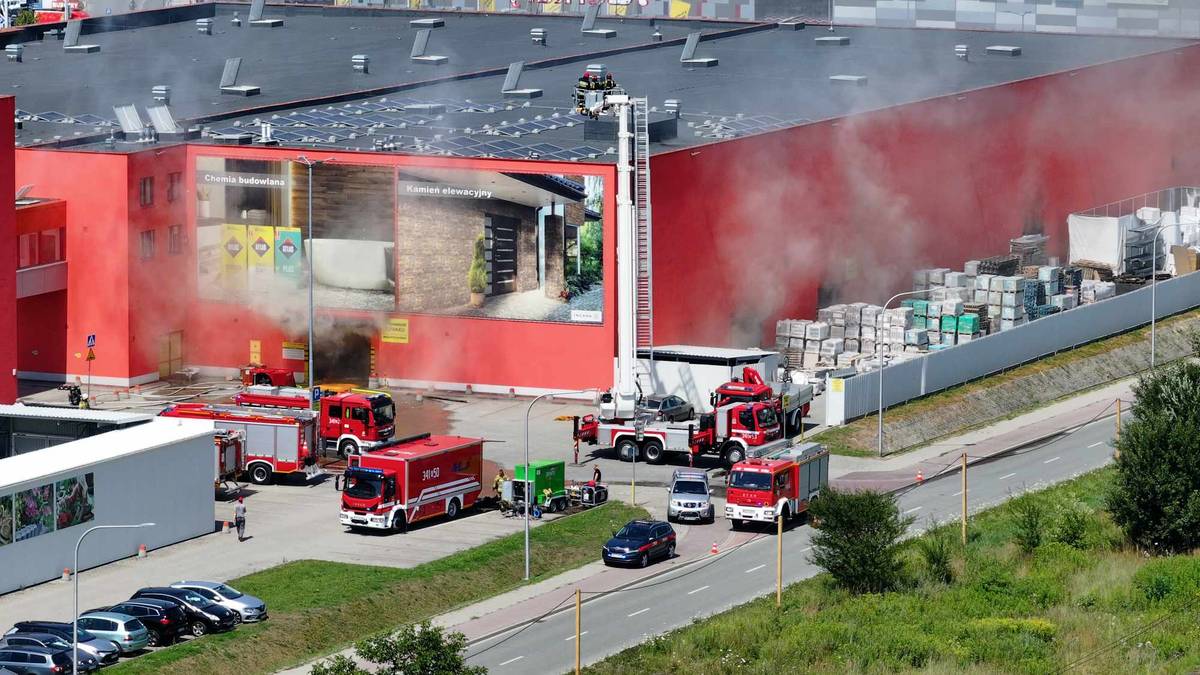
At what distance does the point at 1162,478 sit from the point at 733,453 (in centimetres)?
1520

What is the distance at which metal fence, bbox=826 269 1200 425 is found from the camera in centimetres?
7318

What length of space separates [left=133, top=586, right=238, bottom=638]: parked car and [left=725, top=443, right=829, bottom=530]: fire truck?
1543cm

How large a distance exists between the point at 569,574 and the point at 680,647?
29.6 ft

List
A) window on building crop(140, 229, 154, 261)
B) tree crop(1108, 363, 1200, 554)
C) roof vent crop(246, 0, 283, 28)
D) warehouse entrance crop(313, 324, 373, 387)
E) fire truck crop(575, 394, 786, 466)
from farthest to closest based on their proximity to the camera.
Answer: roof vent crop(246, 0, 283, 28)
window on building crop(140, 229, 154, 261)
warehouse entrance crop(313, 324, 373, 387)
fire truck crop(575, 394, 786, 466)
tree crop(1108, 363, 1200, 554)

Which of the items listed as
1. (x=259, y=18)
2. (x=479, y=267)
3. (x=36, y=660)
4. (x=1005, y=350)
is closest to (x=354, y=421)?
(x=479, y=267)

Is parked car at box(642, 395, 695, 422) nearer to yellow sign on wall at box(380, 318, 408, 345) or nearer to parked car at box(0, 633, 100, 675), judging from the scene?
yellow sign on wall at box(380, 318, 408, 345)

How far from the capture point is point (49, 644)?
4734 centimetres

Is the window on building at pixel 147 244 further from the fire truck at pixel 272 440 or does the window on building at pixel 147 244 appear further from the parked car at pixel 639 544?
the parked car at pixel 639 544

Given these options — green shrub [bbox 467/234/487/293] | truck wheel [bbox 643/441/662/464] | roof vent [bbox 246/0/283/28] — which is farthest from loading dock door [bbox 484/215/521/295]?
roof vent [bbox 246/0/283/28]

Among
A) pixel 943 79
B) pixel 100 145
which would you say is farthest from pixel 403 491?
pixel 943 79

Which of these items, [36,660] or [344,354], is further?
[344,354]

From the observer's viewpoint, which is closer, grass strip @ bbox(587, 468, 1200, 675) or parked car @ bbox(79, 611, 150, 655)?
grass strip @ bbox(587, 468, 1200, 675)

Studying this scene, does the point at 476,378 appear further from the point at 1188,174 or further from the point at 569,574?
the point at 1188,174

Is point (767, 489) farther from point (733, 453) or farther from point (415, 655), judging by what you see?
point (415, 655)
